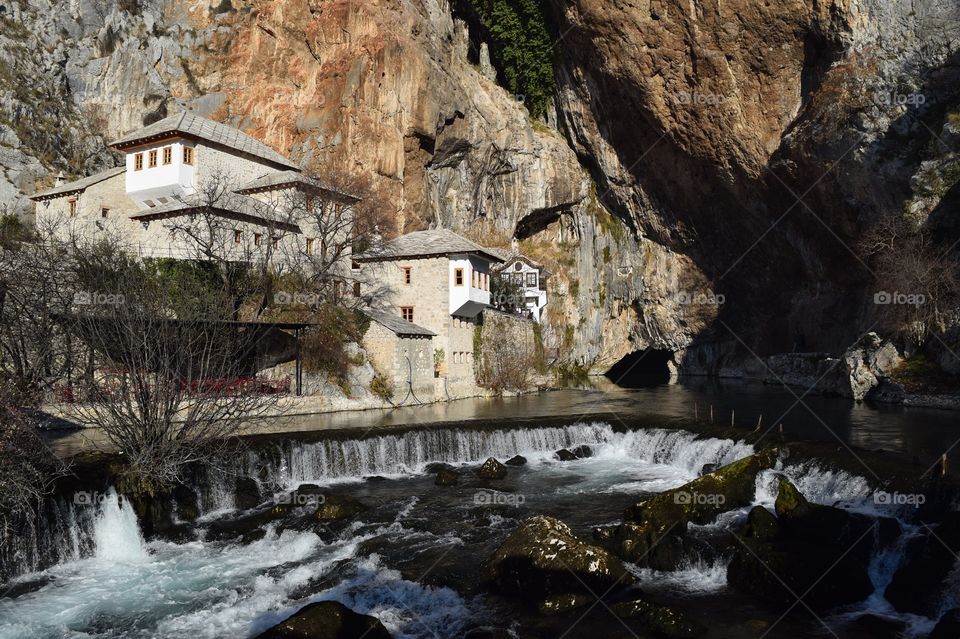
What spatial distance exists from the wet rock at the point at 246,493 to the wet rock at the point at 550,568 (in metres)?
8.79

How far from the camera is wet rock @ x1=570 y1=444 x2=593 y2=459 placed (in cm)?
2538

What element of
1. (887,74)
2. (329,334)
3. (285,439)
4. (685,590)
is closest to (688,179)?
(887,74)

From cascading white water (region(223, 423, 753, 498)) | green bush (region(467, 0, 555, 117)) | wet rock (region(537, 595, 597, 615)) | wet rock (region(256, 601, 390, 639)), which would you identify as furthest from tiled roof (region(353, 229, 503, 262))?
green bush (region(467, 0, 555, 117))

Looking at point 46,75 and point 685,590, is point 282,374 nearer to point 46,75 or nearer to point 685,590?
point 685,590

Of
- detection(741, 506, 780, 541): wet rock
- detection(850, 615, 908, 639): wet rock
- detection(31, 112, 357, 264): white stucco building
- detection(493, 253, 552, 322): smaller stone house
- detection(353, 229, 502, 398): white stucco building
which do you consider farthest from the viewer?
detection(493, 253, 552, 322): smaller stone house

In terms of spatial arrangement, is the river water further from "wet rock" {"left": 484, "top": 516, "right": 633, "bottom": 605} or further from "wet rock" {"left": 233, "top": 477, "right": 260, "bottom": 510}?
"wet rock" {"left": 484, "top": 516, "right": 633, "bottom": 605}

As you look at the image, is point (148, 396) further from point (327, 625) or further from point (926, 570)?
point (926, 570)

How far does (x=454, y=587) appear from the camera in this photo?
12.9 meters

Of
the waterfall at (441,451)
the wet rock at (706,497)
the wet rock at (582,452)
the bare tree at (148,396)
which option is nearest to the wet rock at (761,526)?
the wet rock at (706,497)

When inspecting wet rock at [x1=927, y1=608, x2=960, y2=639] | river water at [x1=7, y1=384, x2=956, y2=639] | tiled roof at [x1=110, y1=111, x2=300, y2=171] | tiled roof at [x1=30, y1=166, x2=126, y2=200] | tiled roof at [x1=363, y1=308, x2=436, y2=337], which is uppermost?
tiled roof at [x1=110, y1=111, x2=300, y2=171]

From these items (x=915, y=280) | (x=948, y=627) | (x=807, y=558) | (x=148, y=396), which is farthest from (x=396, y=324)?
(x=948, y=627)

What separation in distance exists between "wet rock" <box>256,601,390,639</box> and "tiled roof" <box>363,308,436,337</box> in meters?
24.8

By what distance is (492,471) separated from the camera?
22.1 m

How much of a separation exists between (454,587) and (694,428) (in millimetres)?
14696
